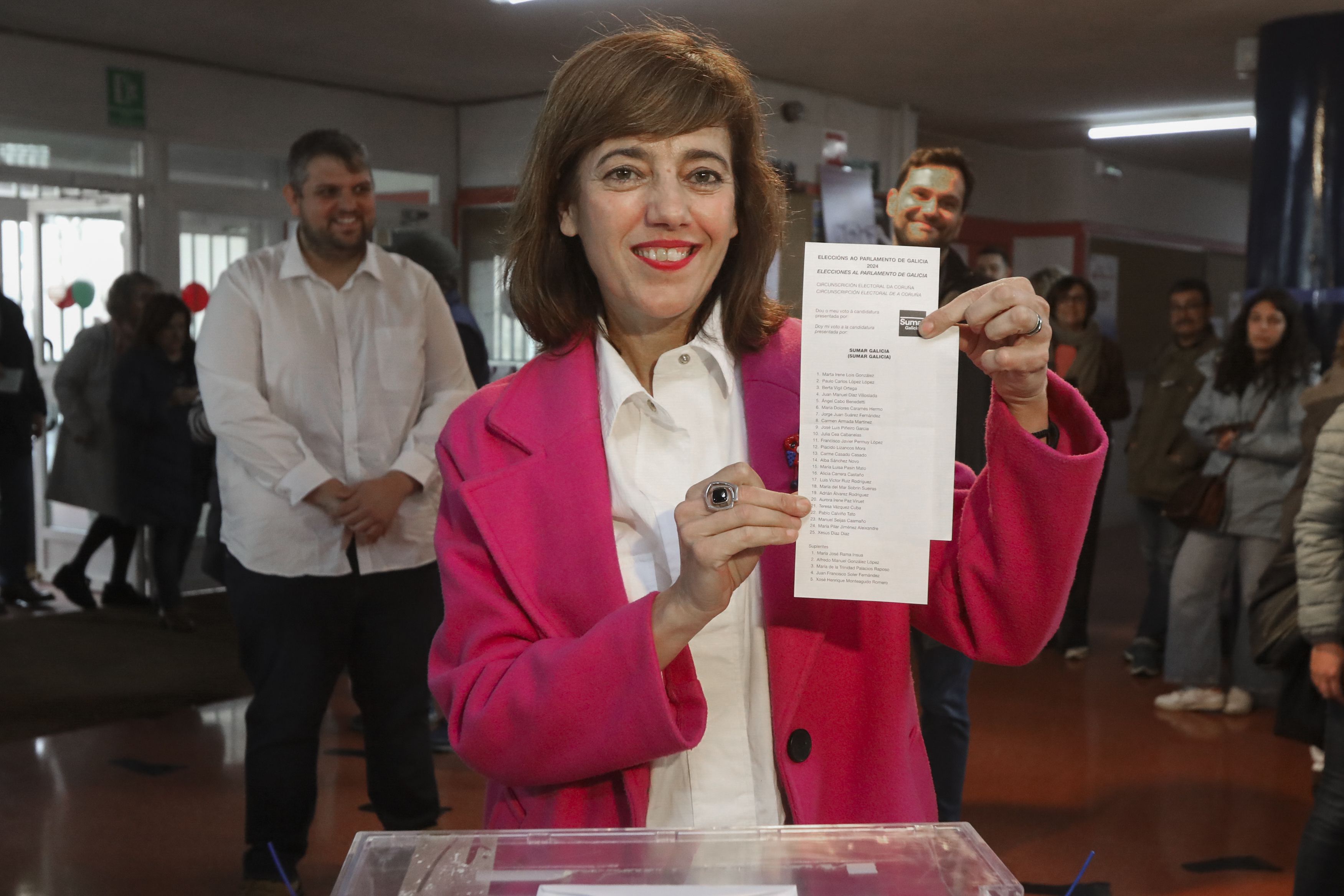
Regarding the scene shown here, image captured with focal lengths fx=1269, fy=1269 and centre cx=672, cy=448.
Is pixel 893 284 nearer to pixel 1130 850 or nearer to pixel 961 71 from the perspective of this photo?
pixel 1130 850

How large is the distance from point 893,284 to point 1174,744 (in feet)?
14.3

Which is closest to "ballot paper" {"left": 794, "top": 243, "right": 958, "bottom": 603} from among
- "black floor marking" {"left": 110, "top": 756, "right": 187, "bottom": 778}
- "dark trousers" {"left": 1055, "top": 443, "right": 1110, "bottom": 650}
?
"black floor marking" {"left": 110, "top": 756, "right": 187, "bottom": 778}

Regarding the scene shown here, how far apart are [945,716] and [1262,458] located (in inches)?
100

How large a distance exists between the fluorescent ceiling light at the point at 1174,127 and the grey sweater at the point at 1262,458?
4.95m

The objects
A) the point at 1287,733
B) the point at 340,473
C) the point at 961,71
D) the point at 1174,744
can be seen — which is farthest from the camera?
the point at 961,71

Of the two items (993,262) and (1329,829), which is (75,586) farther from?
(1329,829)

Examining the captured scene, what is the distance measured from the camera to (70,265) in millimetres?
7180

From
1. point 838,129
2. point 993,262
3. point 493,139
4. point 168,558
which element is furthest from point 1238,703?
point 493,139

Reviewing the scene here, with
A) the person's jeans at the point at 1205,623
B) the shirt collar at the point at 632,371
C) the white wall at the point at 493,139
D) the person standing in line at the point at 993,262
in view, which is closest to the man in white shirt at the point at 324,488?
the shirt collar at the point at 632,371

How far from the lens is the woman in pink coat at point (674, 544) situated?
1270mm

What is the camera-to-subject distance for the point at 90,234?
7.22 metres

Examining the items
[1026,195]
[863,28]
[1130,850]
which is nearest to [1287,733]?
[1130,850]

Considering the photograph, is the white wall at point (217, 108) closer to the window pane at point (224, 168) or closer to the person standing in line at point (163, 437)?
the window pane at point (224, 168)

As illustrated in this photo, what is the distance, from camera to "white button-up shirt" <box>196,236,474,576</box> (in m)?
3.00
